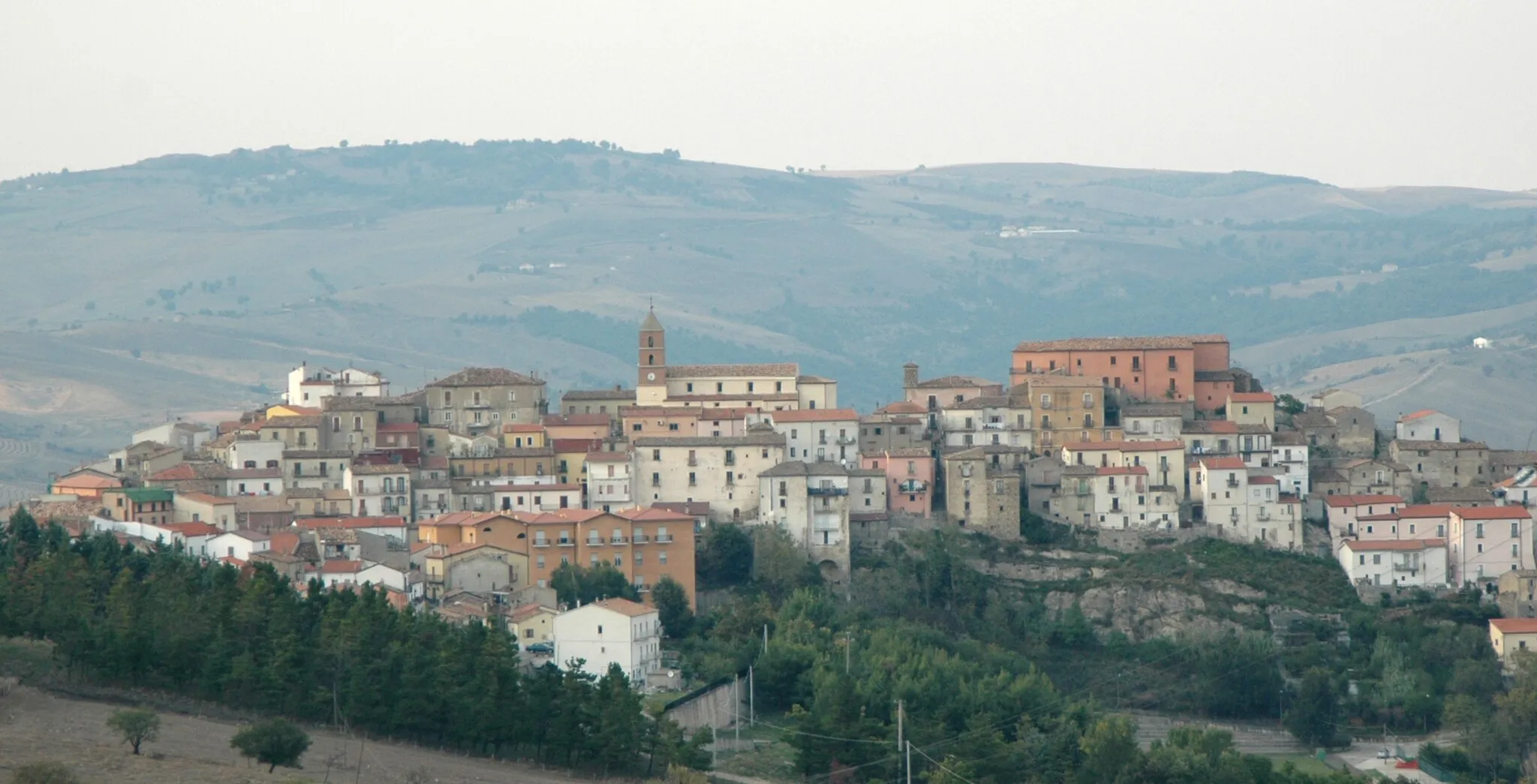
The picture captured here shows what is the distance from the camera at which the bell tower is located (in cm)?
7388

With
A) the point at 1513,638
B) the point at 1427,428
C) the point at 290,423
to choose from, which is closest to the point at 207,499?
the point at 290,423

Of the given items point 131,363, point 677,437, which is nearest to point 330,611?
point 677,437

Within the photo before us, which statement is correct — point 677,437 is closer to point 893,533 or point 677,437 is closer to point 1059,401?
point 893,533

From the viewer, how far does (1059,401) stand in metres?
70.8

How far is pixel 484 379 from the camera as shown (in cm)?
7381

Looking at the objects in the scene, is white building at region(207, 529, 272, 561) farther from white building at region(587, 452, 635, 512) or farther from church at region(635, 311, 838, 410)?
church at region(635, 311, 838, 410)

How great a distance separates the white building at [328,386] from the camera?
256 feet

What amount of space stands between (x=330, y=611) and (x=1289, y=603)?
1008 inches

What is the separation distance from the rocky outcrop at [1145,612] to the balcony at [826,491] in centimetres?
581

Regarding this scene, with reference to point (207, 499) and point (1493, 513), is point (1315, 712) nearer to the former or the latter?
point (1493, 513)

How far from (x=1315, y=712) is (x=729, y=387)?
2030 cm

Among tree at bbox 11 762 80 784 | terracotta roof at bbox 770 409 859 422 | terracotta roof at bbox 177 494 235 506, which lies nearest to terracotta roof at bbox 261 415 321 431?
terracotta roof at bbox 177 494 235 506

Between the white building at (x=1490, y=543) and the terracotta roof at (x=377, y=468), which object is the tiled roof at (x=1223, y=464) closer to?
the white building at (x=1490, y=543)

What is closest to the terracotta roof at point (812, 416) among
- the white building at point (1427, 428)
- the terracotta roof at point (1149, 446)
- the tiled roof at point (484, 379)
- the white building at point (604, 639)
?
the terracotta roof at point (1149, 446)
